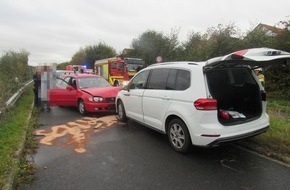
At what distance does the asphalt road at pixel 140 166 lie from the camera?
14.4ft

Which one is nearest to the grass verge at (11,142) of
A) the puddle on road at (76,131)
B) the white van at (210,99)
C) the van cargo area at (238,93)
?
the puddle on road at (76,131)

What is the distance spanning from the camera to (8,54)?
19.2 meters

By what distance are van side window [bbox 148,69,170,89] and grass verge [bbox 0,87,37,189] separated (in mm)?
3138

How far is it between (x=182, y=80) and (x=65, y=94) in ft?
21.6

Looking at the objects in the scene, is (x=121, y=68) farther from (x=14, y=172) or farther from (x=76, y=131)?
(x=14, y=172)

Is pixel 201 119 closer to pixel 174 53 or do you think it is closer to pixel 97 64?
pixel 97 64

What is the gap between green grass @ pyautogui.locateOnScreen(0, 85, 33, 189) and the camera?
185 inches

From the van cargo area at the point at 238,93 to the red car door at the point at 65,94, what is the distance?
6426 millimetres

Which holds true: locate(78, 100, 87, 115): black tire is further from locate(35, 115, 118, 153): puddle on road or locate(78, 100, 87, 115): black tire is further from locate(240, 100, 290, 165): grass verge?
locate(240, 100, 290, 165): grass verge

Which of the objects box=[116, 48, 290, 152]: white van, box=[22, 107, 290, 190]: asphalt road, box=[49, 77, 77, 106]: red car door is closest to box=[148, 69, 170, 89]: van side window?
box=[116, 48, 290, 152]: white van

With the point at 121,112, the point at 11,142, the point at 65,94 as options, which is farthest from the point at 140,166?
the point at 65,94

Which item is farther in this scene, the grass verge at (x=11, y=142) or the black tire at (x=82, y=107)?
the black tire at (x=82, y=107)

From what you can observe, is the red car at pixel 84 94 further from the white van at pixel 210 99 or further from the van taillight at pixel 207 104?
the van taillight at pixel 207 104

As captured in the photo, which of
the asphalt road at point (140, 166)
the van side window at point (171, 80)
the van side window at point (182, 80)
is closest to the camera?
the asphalt road at point (140, 166)
